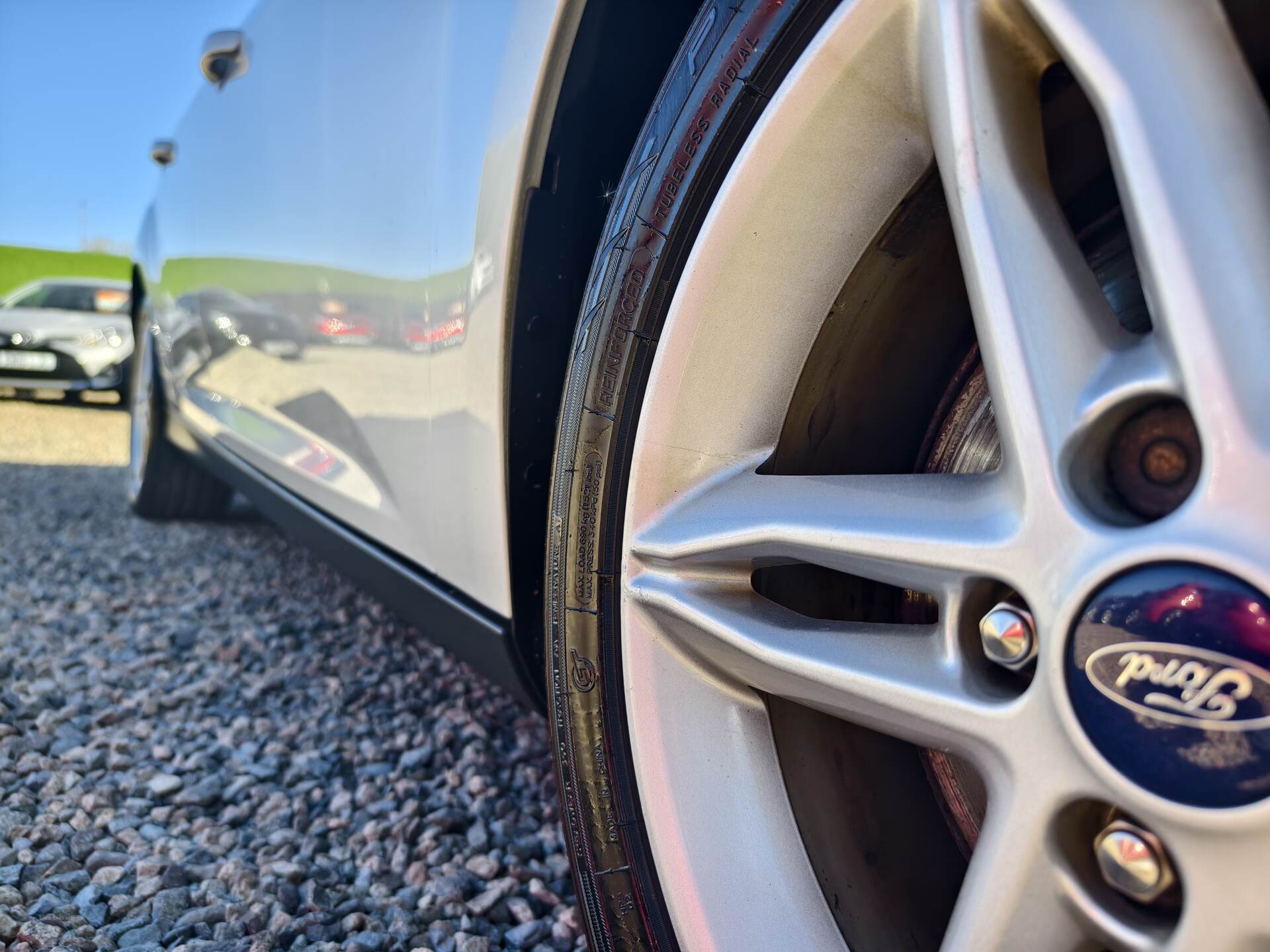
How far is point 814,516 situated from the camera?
27.9 inches

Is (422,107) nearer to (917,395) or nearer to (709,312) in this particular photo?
(709,312)

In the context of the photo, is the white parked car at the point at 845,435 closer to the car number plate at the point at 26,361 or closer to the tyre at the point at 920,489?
the tyre at the point at 920,489

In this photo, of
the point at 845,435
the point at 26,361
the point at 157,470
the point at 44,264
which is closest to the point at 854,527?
the point at 845,435

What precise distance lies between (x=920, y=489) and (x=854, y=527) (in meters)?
0.05

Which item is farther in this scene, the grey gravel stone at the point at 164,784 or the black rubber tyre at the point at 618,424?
the grey gravel stone at the point at 164,784

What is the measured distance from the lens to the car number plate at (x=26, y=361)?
8992 mm

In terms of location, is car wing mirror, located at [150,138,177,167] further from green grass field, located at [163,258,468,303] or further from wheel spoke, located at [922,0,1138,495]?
wheel spoke, located at [922,0,1138,495]

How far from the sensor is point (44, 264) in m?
16.5

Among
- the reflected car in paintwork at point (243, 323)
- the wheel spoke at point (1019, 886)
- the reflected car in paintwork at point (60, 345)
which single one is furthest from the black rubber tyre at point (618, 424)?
the reflected car in paintwork at point (60, 345)

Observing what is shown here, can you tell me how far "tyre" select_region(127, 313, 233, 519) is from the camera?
10.4 feet

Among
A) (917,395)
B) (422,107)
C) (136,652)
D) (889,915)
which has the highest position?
(422,107)

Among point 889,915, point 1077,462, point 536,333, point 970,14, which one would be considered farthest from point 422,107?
point 889,915

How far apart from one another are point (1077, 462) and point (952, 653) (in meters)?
0.15

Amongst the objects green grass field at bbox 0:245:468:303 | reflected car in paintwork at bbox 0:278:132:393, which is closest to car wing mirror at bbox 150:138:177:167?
green grass field at bbox 0:245:468:303
